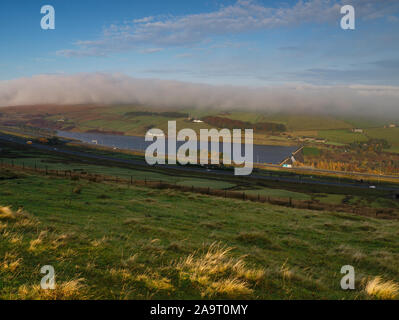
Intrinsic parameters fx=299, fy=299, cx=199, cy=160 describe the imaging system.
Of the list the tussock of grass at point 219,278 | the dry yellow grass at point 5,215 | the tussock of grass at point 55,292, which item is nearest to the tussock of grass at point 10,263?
the tussock of grass at point 55,292

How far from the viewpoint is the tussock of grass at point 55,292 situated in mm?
7000

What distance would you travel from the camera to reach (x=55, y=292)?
715 centimetres

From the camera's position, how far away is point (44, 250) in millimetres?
A: 10336

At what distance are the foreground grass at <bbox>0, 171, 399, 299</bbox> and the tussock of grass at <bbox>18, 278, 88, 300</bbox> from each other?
0.02 m

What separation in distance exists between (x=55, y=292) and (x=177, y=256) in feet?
18.0

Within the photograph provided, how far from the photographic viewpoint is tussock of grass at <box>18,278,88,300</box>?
700cm

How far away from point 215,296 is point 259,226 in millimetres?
15924

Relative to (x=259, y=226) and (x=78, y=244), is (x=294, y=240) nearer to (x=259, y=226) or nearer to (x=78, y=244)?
(x=259, y=226)

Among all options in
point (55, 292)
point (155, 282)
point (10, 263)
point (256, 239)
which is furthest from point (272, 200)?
point (55, 292)

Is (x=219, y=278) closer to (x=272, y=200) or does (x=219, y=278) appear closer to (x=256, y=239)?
(x=256, y=239)

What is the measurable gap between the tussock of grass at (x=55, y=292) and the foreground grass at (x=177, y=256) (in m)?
0.02
